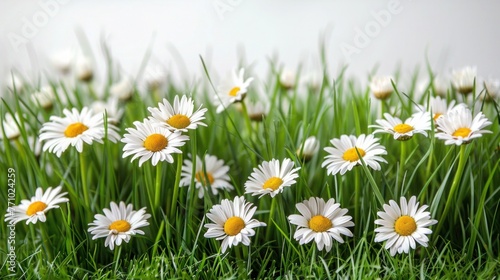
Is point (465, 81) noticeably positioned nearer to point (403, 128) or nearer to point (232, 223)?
point (403, 128)

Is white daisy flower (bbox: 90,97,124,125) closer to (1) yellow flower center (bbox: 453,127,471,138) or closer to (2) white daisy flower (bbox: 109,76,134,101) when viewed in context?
(2) white daisy flower (bbox: 109,76,134,101)

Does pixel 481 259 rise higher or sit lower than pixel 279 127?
lower

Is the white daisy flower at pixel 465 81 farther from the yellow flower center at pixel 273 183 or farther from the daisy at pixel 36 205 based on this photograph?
the daisy at pixel 36 205

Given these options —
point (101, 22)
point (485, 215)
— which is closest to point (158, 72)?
point (485, 215)

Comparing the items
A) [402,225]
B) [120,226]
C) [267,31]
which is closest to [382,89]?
[402,225]

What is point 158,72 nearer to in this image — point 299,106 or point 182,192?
point 299,106
